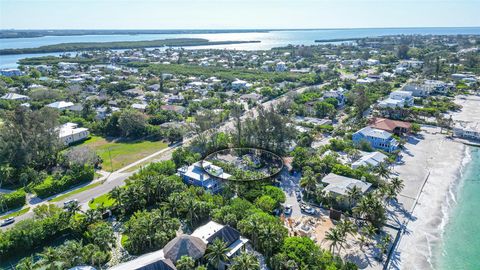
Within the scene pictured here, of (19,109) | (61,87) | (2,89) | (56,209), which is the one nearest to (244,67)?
(61,87)

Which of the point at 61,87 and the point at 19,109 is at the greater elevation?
the point at 19,109

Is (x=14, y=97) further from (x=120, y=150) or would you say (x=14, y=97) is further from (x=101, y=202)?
(x=101, y=202)

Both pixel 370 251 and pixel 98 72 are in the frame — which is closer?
pixel 370 251

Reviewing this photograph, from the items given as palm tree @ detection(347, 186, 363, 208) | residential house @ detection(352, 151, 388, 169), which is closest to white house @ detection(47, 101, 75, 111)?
residential house @ detection(352, 151, 388, 169)

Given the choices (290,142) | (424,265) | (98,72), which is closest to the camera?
(424,265)

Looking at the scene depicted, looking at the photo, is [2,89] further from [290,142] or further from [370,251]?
[370,251]
